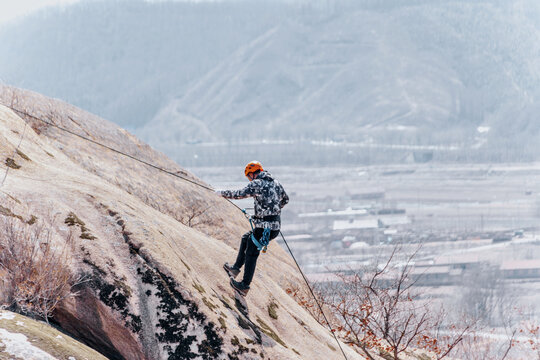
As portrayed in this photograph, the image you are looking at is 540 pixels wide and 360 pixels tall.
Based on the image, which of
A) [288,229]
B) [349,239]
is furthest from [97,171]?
[288,229]

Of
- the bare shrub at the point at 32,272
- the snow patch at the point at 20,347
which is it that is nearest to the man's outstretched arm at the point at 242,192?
the bare shrub at the point at 32,272

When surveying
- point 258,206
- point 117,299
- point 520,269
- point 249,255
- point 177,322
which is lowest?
point 177,322

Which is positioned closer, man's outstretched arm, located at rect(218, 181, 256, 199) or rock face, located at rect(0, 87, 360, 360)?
rock face, located at rect(0, 87, 360, 360)

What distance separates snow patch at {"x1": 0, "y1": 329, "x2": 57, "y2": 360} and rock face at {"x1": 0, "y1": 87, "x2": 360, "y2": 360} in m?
1.33

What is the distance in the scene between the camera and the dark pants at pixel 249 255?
10766 millimetres

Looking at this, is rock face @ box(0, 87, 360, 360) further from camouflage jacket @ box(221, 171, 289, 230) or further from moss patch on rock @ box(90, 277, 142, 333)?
camouflage jacket @ box(221, 171, 289, 230)

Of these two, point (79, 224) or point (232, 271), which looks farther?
point (232, 271)

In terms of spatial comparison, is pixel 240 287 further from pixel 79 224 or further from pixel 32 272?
pixel 32 272

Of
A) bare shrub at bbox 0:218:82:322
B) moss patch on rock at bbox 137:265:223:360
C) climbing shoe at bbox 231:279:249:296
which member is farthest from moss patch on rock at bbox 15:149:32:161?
climbing shoe at bbox 231:279:249:296

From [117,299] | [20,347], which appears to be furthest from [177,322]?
[20,347]

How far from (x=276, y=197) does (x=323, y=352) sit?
2891 mm

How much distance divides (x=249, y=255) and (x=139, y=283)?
96.1 inches

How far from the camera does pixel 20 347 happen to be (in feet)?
22.4

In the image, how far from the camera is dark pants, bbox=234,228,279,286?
1077 centimetres
